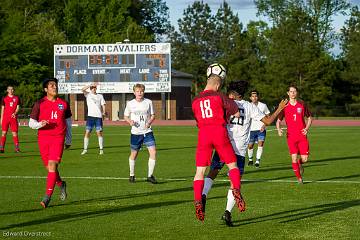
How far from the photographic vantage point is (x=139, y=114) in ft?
50.8

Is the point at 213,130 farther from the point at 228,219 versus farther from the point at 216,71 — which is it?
the point at 228,219

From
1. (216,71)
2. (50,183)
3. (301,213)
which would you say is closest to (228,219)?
(301,213)

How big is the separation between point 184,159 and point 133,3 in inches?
3134

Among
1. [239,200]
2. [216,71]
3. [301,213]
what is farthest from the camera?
[301,213]

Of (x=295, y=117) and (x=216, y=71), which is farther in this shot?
(x=295, y=117)

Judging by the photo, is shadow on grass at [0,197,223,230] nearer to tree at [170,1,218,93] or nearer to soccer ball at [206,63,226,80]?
soccer ball at [206,63,226,80]

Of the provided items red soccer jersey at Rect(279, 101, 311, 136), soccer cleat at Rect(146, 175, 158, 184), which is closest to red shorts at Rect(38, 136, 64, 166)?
soccer cleat at Rect(146, 175, 158, 184)

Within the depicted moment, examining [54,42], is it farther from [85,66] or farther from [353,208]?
[353,208]

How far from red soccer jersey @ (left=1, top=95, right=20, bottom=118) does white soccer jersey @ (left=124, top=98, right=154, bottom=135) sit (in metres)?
9.39

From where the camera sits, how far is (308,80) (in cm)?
7219

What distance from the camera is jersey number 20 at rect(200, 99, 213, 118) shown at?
9.27 metres

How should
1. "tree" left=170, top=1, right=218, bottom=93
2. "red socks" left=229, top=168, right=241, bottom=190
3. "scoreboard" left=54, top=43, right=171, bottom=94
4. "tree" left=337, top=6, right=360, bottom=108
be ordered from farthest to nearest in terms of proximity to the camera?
"tree" left=170, top=1, right=218, bottom=93 < "tree" left=337, top=6, right=360, bottom=108 < "scoreboard" left=54, top=43, right=171, bottom=94 < "red socks" left=229, top=168, right=241, bottom=190

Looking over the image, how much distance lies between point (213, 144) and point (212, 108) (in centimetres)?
46

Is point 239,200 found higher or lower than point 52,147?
lower
